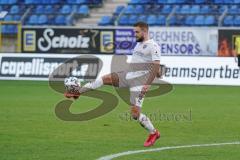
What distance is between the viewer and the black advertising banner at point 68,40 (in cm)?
3756

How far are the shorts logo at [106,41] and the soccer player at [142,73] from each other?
2381 centimetres

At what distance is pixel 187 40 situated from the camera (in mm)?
36656

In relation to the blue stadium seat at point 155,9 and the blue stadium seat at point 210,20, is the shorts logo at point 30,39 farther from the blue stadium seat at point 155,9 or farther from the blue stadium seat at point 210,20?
the blue stadium seat at point 210,20

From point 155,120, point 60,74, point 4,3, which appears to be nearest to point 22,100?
point 155,120

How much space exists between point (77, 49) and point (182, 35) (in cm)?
528

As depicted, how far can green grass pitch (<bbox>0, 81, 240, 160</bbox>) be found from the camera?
39.8ft

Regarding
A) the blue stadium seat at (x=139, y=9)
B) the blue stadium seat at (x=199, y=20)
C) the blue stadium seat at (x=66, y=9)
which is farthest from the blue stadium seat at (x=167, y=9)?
the blue stadium seat at (x=66, y=9)

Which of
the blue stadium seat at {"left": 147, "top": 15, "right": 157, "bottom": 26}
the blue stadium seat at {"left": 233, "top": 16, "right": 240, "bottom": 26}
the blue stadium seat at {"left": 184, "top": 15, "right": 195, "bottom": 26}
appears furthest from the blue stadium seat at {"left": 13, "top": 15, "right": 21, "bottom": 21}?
the blue stadium seat at {"left": 233, "top": 16, "right": 240, "bottom": 26}

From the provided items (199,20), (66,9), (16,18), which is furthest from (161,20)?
(16,18)

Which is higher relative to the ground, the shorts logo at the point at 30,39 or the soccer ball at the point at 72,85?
the soccer ball at the point at 72,85

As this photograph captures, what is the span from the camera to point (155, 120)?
1802 centimetres

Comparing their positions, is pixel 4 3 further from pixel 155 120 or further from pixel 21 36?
pixel 155 120

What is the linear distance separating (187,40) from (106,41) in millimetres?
3983

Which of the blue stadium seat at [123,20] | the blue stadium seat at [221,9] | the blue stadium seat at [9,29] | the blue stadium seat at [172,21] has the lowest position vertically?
the blue stadium seat at [9,29]
